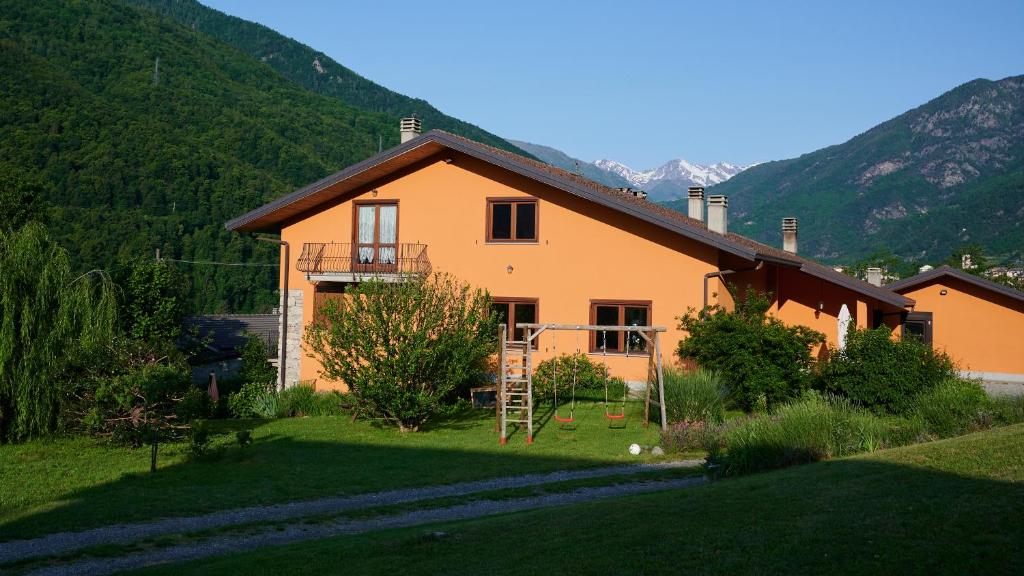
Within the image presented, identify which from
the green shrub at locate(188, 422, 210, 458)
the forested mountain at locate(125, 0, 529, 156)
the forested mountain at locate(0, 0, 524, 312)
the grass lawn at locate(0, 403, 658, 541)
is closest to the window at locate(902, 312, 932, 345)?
the grass lawn at locate(0, 403, 658, 541)

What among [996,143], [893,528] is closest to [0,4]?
[893,528]

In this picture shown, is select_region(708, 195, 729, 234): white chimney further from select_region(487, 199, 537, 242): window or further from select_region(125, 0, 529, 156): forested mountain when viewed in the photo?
A: select_region(125, 0, 529, 156): forested mountain

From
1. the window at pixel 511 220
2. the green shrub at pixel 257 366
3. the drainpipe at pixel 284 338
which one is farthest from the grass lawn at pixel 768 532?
the green shrub at pixel 257 366

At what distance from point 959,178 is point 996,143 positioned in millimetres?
17857

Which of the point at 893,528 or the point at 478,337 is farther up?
the point at 478,337

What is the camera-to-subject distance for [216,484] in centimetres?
1465

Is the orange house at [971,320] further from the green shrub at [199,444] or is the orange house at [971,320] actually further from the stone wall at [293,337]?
the green shrub at [199,444]

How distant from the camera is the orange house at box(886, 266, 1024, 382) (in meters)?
32.7

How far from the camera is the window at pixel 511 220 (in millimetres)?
25141

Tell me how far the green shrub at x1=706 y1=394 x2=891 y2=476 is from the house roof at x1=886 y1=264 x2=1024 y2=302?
2033cm

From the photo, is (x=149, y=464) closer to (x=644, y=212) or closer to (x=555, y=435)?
(x=555, y=435)

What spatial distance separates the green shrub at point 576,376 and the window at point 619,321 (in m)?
0.58

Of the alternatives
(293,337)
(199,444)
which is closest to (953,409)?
(199,444)

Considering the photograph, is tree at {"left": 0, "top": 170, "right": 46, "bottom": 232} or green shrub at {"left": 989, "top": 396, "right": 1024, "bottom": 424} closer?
green shrub at {"left": 989, "top": 396, "right": 1024, "bottom": 424}
